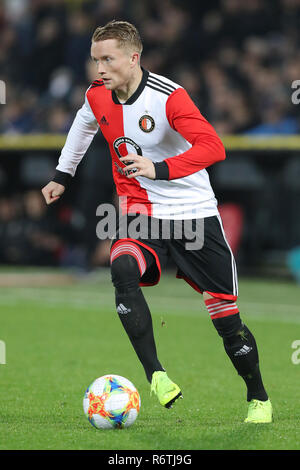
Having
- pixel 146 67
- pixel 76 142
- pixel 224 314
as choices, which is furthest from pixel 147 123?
pixel 146 67

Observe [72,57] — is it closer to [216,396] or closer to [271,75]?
[271,75]

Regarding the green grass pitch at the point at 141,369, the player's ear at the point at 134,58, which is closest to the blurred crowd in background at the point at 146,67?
the green grass pitch at the point at 141,369

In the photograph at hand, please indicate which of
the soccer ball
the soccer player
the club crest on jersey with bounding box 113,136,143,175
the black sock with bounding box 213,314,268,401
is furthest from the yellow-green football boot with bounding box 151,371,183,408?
the club crest on jersey with bounding box 113,136,143,175

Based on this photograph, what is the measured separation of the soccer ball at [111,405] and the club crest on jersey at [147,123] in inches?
59.1

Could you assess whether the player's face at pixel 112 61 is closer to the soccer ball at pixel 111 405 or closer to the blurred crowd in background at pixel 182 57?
the soccer ball at pixel 111 405

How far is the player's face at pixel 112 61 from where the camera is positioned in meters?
5.23

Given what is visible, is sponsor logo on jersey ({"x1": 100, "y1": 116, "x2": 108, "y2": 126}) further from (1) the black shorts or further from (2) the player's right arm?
(1) the black shorts

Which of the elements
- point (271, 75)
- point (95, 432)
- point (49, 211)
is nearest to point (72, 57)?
point (49, 211)

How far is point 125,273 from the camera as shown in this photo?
16.9 feet

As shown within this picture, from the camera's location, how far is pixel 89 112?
5.72 m

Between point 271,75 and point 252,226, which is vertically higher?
point 271,75

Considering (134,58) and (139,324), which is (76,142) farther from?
(139,324)

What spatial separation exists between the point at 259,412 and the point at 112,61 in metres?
2.22
